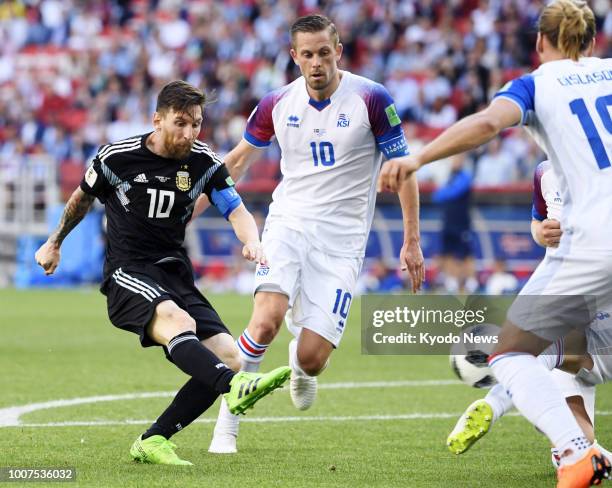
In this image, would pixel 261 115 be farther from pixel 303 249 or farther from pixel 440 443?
pixel 440 443

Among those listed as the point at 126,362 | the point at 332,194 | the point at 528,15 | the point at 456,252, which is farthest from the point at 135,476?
the point at 528,15

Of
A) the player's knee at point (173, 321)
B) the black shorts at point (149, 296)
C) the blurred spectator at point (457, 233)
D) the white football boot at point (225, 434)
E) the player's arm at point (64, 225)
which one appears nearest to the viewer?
the player's knee at point (173, 321)

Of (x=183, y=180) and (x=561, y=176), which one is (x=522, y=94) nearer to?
(x=561, y=176)

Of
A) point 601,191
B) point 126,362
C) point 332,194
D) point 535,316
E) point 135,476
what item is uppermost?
point 601,191

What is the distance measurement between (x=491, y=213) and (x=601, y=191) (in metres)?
16.1

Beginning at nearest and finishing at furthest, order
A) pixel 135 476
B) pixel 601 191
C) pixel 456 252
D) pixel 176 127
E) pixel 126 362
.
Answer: pixel 601 191
pixel 135 476
pixel 176 127
pixel 126 362
pixel 456 252

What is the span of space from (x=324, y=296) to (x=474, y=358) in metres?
1.12

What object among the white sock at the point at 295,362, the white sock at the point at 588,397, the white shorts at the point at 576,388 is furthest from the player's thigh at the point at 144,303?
the white sock at the point at 588,397

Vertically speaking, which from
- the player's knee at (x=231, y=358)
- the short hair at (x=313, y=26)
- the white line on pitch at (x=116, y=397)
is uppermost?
the short hair at (x=313, y=26)

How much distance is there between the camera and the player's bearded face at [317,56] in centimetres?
737

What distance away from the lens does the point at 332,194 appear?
7703 mm

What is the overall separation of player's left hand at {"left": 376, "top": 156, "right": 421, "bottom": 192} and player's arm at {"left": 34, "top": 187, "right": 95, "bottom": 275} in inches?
98.2

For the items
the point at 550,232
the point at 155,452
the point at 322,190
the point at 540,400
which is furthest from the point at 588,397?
the point at 155,452

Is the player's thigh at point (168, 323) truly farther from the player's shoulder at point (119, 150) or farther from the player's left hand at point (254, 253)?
the player's shoulder at point (119, 150)
